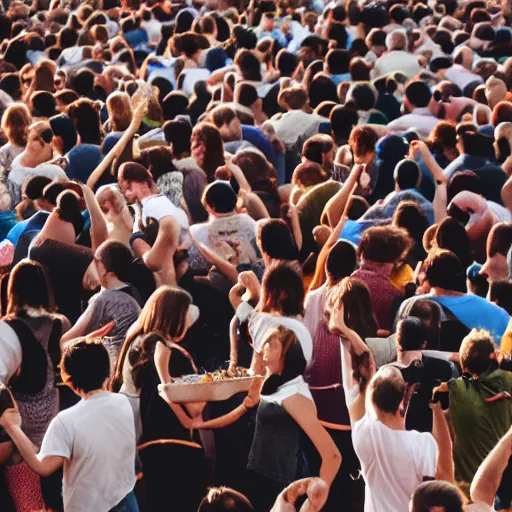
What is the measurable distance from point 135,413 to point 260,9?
38.5ft

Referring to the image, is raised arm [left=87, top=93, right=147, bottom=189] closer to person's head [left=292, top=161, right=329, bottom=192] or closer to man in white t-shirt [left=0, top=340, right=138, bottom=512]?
person's head [left=292, top=161, right=329, bottom=192]

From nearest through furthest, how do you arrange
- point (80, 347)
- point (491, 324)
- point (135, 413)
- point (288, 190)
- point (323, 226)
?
point (80, 347), point (135, 413), point (491, 324), point (323, 226), point (288, 190)

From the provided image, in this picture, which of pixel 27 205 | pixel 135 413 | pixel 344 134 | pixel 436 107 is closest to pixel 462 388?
pixel 135 413

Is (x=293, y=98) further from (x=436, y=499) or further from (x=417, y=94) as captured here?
(x=436, y=499)

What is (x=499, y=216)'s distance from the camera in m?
8.33

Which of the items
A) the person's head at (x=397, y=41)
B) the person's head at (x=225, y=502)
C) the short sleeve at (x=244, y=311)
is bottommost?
the person's head at (x=397, y=41)

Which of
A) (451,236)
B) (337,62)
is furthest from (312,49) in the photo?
(451,236)

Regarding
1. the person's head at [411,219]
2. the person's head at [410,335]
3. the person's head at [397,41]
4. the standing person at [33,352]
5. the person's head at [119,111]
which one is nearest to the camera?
the person's head at [410,335]

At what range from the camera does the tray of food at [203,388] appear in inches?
232

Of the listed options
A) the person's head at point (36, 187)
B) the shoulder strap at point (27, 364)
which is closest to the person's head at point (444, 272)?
the shoulder strap at point (27, 364)

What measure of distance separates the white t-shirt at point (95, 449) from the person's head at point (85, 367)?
51 mm

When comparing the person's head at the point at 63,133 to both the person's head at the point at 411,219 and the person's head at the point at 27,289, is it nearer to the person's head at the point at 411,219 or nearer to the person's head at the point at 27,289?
the person's head at the point at 411,219

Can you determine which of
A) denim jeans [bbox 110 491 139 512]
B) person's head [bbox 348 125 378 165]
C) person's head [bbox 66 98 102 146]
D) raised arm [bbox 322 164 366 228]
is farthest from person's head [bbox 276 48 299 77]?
denim jeans [bbox 110 491 139 512]

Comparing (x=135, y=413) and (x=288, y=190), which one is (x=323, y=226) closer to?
(x=288, y=190)
